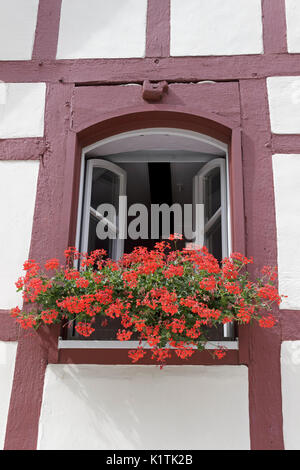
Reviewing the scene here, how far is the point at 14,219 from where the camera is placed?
4.36 m

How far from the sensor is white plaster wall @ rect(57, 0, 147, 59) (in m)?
4.87

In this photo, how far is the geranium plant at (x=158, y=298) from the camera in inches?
137

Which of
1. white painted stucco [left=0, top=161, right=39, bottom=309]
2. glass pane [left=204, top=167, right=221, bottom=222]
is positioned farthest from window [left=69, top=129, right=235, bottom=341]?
white painted stucco [left=0, top=161, right=39, bottom=309]

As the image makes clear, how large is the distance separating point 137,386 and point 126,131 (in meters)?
2.13

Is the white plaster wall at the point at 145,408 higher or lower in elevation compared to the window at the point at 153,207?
lower

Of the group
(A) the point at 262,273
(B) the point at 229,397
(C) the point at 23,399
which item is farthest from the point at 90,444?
(A) the point at 262,273

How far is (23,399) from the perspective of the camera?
385 cm

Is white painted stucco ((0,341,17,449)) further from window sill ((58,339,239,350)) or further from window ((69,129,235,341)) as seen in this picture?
window ((69,129,235,341))

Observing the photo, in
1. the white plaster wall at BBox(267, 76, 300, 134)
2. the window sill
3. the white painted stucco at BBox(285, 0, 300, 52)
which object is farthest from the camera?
the white painted stucco at BBox(285, 0, 300, 52)

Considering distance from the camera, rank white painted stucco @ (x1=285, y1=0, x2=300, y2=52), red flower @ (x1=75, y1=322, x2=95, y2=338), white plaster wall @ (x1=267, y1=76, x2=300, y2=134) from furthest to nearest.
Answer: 1. white painted stucco @ (x1=285, y1=0, x2=300, y2=52)
2. white plaster wall @ (x1=267, y1=76, x2=300, y2=134)
3. red flower @ (x1=75, y1=322, x2=95, y2=338)

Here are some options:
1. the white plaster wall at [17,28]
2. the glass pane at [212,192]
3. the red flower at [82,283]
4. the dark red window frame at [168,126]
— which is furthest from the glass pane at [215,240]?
the white plaster wall at [17,28]

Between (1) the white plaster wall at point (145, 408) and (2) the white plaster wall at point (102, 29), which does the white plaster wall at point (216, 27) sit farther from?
(1) the white plaster wall at point (145, 408)

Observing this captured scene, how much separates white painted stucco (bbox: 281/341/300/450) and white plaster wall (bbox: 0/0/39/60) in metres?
3.27

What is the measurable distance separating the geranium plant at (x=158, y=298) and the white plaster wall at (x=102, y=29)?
2.01m
